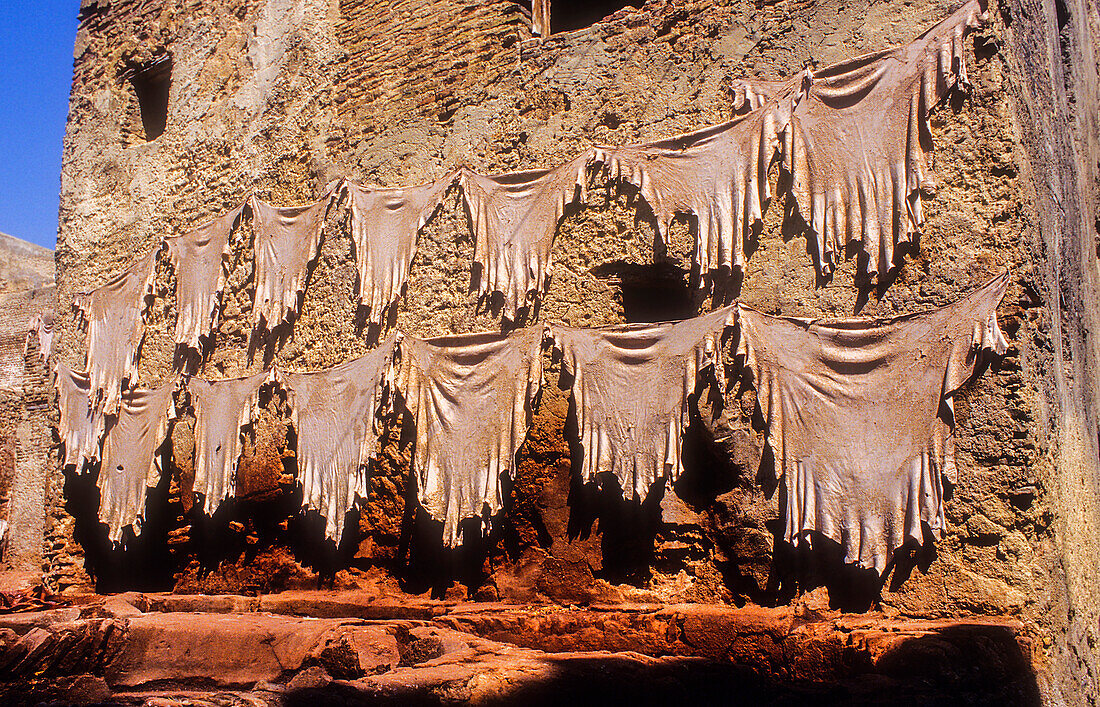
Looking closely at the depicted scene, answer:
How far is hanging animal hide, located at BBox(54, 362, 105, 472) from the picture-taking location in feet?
21.4

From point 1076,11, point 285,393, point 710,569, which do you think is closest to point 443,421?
point 285,393

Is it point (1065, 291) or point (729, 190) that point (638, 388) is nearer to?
point (729, 190)

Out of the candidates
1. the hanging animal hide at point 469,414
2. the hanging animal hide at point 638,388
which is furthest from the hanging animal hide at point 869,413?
the hanging animal hide at point 469,414

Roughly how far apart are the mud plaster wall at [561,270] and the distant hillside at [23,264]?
552cm

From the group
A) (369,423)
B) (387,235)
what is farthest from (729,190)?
(369,423)

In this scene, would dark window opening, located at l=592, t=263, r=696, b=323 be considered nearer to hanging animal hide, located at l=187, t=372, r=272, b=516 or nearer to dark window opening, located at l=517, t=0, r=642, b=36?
hanging animal hide, located at l=187, t=372, r=272, b=516

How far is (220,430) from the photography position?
5.79 metres

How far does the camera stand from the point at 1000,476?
3574 mm

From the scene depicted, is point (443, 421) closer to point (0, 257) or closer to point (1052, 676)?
point (1052, 676)

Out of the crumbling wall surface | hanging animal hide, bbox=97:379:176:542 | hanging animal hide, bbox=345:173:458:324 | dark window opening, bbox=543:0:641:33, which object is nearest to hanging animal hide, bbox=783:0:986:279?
the crumbling wall surface

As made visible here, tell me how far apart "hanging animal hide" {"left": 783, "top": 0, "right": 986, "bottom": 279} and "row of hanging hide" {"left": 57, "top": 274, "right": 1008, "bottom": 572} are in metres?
0.45

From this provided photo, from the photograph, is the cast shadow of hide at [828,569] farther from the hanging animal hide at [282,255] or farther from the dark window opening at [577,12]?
the dark window opening at [577,12]

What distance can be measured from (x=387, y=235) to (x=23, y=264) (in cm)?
963

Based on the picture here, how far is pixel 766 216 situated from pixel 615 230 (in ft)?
2.80
